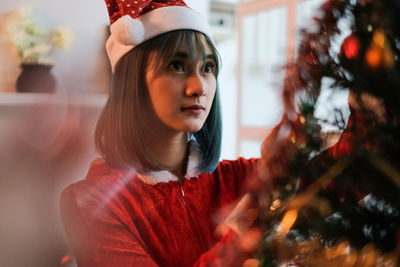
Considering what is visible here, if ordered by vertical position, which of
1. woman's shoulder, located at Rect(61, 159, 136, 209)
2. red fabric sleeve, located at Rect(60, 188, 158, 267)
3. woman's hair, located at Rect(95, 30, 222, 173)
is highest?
woman's hair, located at Rect(95, 30, 222, 173)

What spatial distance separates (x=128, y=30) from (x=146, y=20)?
0.07 m

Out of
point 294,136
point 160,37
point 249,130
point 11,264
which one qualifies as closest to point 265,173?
point 294,136

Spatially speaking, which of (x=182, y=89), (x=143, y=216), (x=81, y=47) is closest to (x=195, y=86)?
(x=182, y=89)

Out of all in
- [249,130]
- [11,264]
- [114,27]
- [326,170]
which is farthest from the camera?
[249,130]

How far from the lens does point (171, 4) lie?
2.17 feet

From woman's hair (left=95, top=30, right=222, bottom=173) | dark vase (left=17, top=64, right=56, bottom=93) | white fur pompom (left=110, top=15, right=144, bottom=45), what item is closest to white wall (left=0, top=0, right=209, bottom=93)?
dark vase (left=17, top=64, right=56, bottom=93)

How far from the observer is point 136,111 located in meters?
0.67

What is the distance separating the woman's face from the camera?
612 mm

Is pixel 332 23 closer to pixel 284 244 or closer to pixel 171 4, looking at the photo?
pixel 284 244

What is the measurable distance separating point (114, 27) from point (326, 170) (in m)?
0.48

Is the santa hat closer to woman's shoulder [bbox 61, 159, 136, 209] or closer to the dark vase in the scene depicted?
woman's shoulder [bbox 61, 159, 136, 209]

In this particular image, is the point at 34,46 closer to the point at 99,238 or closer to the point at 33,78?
the point at 33,78

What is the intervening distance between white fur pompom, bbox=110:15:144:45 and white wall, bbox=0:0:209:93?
1.28ft

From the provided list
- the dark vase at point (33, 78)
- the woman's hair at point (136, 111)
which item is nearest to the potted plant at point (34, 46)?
the dark vase at point (33, 78)
